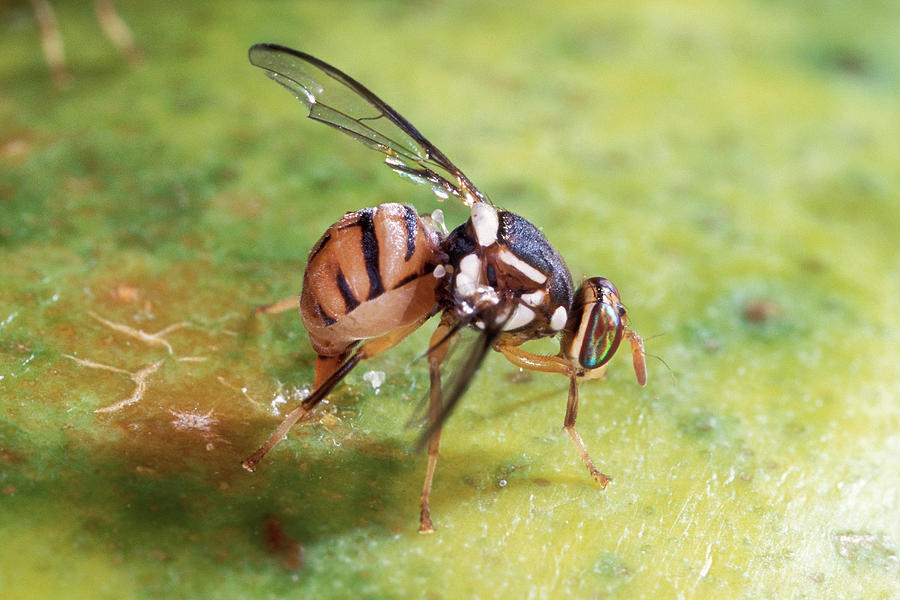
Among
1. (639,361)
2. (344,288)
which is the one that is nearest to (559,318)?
(639,361)

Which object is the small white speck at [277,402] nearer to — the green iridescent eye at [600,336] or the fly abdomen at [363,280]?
the fly abdomen at [363,280]

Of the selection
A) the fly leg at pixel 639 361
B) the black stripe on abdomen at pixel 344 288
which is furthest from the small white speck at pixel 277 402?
the fly leg at pixel 639 361

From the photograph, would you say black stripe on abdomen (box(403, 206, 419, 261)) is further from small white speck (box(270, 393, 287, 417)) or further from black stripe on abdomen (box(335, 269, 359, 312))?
small white speck (box(270, 393, 287, 417))

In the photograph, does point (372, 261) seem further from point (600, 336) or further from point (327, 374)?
point (600, 336)

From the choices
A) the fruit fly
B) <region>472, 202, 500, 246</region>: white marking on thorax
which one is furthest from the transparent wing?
<region>472, 202, 500, 246</region>: white marking on thorax

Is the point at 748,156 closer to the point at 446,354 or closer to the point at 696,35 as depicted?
the point at 696,35

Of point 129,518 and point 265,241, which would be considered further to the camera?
point 265,241

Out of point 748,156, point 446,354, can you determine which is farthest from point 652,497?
point 748,156
